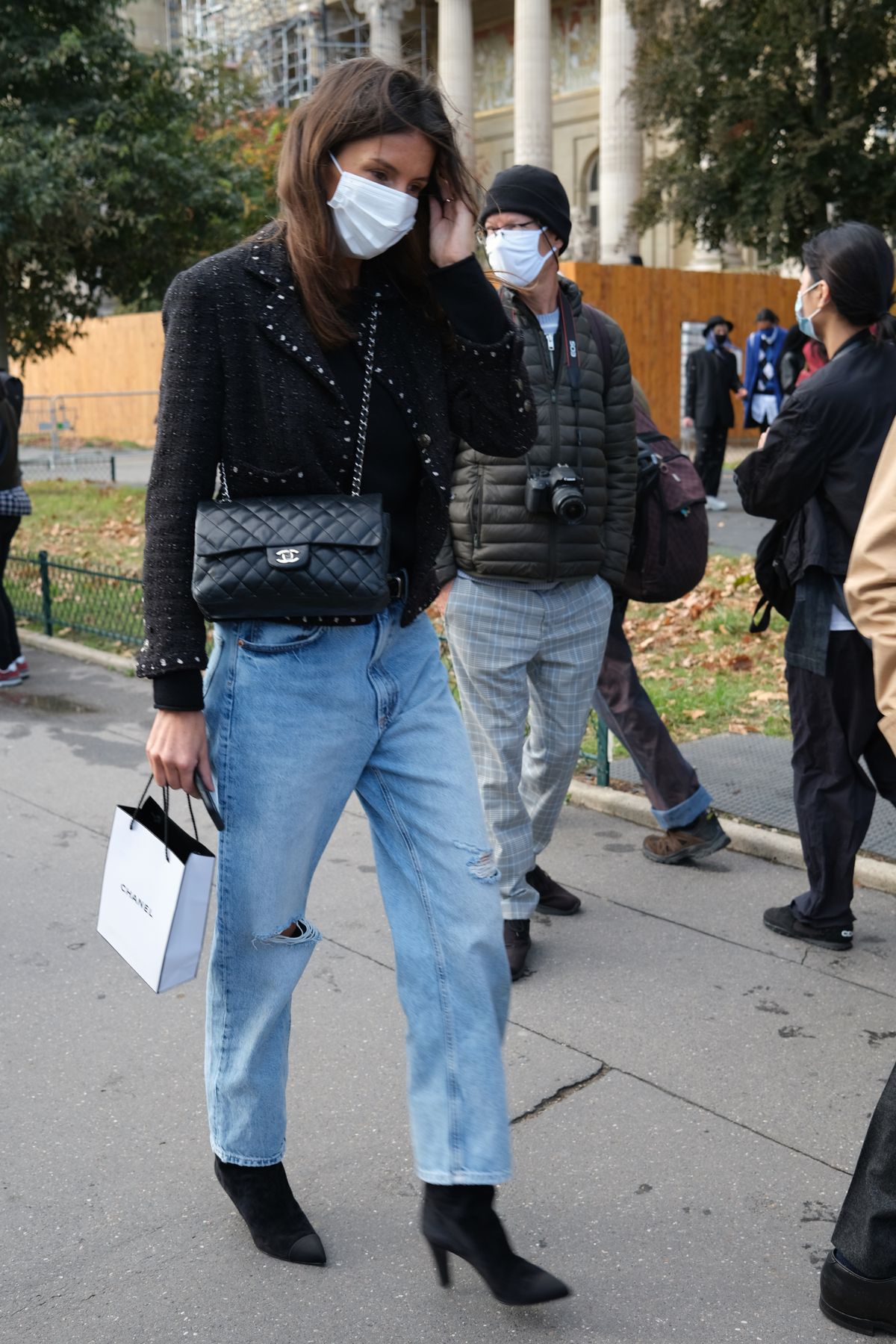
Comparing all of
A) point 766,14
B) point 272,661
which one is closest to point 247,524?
point 272,661

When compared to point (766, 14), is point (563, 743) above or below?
below

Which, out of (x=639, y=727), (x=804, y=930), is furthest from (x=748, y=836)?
(x=804, y=930)

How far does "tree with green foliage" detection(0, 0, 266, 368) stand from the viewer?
18016mm

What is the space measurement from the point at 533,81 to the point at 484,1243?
47812mm

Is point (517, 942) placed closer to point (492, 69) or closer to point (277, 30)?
point (277, 30)

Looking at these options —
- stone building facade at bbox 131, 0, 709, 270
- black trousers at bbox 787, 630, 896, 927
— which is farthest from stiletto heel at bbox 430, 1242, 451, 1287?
stone building facade at bbox 131, 0, 709, 270

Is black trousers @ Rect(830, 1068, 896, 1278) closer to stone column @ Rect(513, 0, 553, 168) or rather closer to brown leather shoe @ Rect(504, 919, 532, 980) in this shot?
brown leather shoe @ Rect(504, 919, 532, 980)

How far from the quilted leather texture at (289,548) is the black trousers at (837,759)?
2.15 meters

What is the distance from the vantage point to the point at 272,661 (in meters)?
2.52

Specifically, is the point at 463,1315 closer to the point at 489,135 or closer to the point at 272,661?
the point at 272,661

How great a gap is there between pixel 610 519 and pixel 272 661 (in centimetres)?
198

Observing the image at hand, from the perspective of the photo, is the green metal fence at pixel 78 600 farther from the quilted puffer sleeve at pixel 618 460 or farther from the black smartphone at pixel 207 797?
the black smartphone at pixel 207 797

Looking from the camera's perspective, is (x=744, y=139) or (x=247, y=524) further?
(x=744, y=139)

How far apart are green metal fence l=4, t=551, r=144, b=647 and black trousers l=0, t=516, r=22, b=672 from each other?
750 mm
